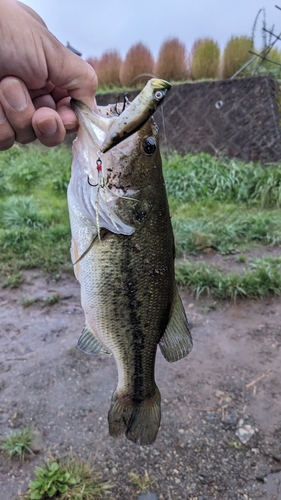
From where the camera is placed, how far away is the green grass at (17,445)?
2762 mm

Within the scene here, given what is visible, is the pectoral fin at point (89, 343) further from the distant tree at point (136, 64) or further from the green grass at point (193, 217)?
the distant tree at point (136, 64)

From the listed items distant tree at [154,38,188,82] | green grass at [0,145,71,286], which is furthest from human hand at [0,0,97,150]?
distant tree at [154,38,188,82]

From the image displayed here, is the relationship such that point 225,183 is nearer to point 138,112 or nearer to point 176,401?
point 176,401

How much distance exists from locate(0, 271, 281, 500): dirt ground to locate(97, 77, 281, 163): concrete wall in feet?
16.4

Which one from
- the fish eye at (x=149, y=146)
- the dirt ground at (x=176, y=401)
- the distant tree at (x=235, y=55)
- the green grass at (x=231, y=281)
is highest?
the distant tree at (x=235, y=55)

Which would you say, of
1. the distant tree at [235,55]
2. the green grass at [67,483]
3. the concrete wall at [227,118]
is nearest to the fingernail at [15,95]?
the green grass at [67,483]

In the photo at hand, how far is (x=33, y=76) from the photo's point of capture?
154 cm

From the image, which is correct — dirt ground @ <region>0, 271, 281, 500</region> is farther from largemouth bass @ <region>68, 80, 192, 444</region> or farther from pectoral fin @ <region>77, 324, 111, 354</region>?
pectoral fin @ <region>77, 324, 111, 354</region>

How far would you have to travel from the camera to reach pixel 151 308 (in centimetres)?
165

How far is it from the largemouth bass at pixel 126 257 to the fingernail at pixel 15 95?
19 cm

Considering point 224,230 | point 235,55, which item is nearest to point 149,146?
point 224,230

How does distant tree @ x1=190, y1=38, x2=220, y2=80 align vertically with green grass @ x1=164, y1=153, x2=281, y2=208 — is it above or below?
above

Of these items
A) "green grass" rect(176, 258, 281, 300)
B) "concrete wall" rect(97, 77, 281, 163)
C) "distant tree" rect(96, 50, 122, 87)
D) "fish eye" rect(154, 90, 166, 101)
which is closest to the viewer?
"fish eye" rect(154, 90, 166, 101)

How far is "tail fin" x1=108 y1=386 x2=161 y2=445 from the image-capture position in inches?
71.1
